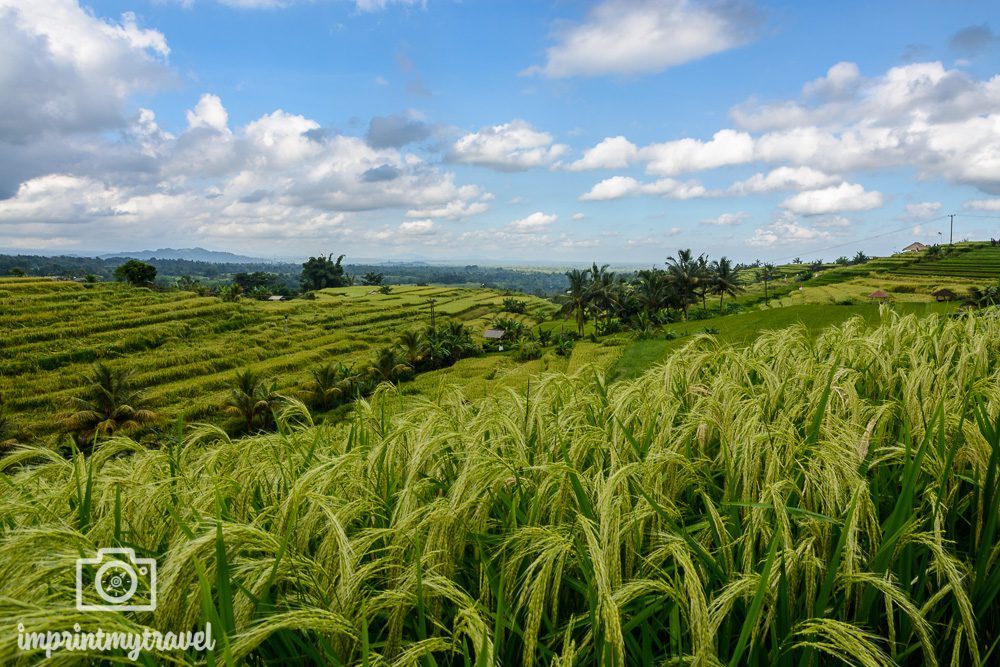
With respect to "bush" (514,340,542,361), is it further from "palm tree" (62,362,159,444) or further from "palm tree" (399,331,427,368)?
"palm tree" (62,362,159,444)

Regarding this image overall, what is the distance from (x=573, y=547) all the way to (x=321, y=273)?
131194mm

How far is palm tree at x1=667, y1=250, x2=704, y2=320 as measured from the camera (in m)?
64.2

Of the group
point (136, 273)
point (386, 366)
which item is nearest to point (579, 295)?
point (386, 366)

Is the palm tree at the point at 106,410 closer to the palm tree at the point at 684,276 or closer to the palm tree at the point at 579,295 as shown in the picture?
the palm tree at the point at 579,295

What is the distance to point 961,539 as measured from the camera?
7.61 feet

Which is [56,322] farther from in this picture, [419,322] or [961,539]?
[961,539]

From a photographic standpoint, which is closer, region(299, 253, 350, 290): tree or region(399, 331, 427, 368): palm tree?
region(399, 331, 427, 368): palm tree

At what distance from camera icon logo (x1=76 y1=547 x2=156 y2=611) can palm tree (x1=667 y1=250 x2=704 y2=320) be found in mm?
66588

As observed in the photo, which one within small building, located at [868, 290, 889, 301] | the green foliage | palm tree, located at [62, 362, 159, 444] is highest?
small building, located at [868, 290, 889, 301]

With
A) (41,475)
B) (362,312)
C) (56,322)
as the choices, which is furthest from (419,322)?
(41,475)

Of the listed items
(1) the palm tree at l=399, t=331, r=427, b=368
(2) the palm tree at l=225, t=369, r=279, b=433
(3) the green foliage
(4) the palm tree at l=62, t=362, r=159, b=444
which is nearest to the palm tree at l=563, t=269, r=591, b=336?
(1) the palm tree at l=399, t=331, r=427, b=368

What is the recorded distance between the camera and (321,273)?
124375mm

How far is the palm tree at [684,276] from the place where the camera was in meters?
64.2

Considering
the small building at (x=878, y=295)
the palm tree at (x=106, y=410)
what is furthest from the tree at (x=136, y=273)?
the small building at (x=878, y=295)
